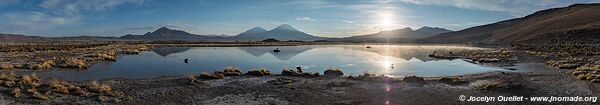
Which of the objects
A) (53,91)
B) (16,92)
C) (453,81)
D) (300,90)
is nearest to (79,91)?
(53,91)

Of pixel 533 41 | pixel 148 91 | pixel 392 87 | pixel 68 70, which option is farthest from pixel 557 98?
pixel 533 41

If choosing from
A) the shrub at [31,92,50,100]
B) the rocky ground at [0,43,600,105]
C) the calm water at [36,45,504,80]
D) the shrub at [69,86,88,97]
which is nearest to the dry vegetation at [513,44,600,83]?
the rocky ground at [0,43,600,105]

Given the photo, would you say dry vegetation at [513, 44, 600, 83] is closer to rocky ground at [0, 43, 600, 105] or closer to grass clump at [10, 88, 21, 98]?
rocky ground at [0, 43, 600, 105]

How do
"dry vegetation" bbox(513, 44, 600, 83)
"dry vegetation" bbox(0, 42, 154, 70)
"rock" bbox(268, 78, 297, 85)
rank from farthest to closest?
"dry vegetation" bbox(0, 42, 154, 70)
"dry vegetation" bbox(513, 44, 600, 83)
"rock" bbox(268, 78, 297, 85)

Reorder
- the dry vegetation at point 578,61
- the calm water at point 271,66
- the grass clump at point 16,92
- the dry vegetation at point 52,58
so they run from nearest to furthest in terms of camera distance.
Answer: the grass clump at point 16,92
the dry vegetation at point 578,61
the calm water at point 271,66
the dry vegetation at point 52,58

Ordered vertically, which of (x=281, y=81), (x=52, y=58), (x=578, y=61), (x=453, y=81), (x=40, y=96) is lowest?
(x=52, y=58)

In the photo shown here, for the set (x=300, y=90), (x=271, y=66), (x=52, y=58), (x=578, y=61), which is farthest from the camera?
(x=52, y=58)

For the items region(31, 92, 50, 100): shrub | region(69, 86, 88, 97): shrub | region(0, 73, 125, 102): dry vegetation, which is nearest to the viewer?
region(31, 92, 50, 100): shrub

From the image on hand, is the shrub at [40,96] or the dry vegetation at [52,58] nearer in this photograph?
the shrub at [40,96]

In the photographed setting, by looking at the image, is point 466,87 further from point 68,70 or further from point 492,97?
point 68,70

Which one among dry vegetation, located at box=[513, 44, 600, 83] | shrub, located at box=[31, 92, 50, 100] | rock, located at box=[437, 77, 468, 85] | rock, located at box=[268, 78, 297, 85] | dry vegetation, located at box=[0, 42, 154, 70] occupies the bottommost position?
dry vegetation, located at box=[0, 42, 154, 70]

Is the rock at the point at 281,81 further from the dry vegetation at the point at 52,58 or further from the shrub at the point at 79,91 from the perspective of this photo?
the dry vegetation at the point at 52,58

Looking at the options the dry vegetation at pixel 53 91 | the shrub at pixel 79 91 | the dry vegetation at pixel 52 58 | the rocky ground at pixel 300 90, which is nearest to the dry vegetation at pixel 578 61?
the rocky ground at pixel 300 90

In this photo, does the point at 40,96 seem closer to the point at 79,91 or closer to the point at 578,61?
the point at 79,91
